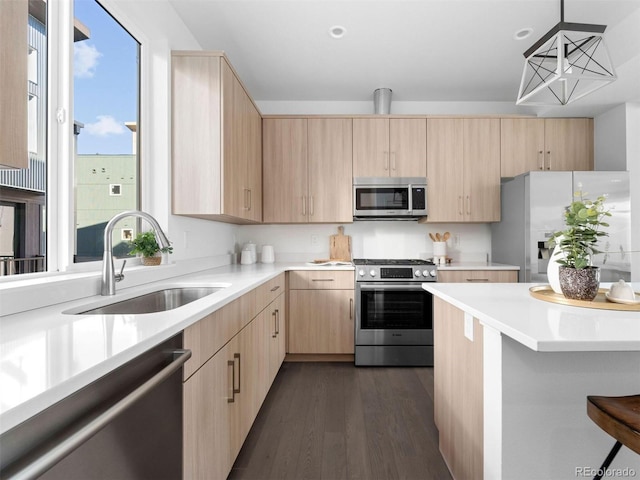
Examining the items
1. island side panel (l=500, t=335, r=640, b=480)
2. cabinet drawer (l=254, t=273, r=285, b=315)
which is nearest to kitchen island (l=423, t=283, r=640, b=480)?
island side panel (l=500, t=335, r=640, b=480)

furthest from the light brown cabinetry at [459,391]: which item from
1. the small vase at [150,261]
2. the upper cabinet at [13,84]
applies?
the small vase at [150,261]

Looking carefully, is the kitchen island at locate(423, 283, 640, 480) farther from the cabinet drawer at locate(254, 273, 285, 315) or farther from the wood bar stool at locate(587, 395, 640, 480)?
the cabinet drawer at locate(254, 273, 285, 315)

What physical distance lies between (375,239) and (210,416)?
2722 mm

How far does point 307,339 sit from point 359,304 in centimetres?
57

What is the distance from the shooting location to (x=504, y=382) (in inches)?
43.3

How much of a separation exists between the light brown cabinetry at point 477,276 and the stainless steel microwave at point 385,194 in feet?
2.09

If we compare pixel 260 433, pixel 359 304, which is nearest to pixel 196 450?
pixel 260 433

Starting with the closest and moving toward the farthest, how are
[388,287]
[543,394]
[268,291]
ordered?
1. [543,394]
2. [268,291]
3. [388,287]

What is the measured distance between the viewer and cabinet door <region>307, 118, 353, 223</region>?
11.1 feet

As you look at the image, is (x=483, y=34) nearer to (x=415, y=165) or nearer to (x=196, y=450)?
(x=415, y=165)

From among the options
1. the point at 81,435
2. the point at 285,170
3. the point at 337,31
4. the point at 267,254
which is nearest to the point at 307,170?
the point at 285,170

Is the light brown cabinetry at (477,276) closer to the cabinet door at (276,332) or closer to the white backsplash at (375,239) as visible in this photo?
the white backsplash at (375,239)

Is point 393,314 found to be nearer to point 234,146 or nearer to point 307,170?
point 307,170

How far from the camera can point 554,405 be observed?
113 cm
